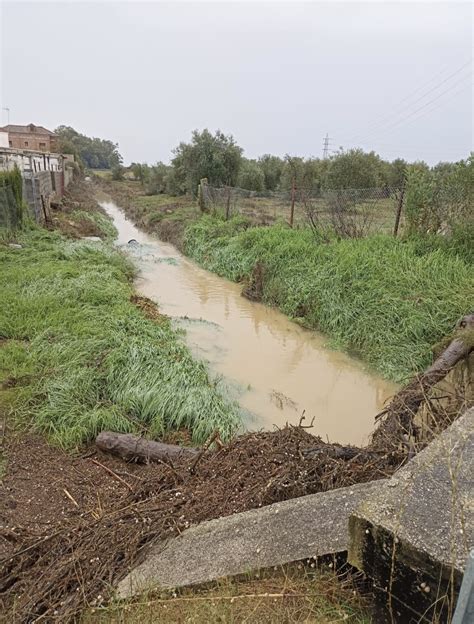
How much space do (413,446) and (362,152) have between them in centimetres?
2058

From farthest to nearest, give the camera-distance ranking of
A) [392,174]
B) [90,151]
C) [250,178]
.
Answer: [90,151], [250,178], [392,174]

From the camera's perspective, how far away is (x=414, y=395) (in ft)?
14.4

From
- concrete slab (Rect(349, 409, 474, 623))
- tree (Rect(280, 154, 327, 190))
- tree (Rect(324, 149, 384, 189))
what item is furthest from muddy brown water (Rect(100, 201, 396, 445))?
tree (Rect(280, 154, 327, 190))

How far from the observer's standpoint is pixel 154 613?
2221mm

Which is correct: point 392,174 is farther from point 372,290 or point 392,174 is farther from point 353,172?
point 372,290

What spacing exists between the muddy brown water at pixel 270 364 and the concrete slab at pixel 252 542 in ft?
9.32

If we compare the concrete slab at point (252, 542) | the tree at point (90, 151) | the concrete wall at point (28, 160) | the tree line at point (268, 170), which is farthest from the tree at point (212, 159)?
the tree at point (90, 151)

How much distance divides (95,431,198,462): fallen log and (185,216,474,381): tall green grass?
13.3 ft

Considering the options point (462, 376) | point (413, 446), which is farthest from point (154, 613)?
point (462, 376)

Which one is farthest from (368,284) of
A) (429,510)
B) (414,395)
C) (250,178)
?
(250,178)

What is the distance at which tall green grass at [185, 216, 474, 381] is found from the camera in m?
7.47

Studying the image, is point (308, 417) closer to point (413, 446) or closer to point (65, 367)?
point (413, 446)

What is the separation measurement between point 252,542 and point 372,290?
22.6 ft

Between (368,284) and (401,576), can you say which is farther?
(368,284)
